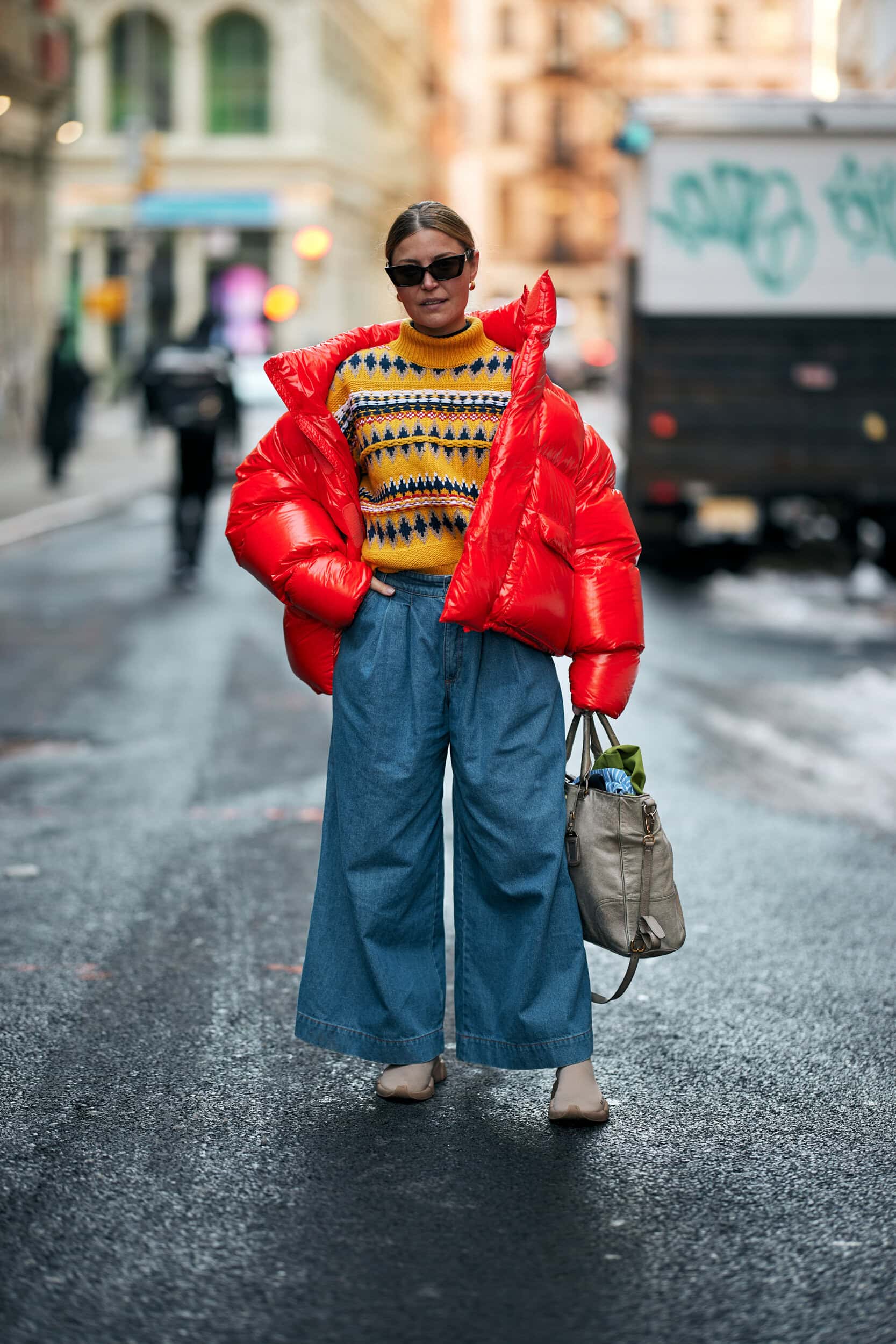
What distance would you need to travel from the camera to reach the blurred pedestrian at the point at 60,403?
896 inches

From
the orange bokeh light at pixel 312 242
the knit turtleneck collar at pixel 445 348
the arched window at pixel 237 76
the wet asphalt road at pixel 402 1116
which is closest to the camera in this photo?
the wet asphalt road at pixel 402 1116

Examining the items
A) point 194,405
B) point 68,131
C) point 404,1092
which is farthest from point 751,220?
point 68,131

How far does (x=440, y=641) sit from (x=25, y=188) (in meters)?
28.4

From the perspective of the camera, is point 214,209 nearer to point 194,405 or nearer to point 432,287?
point 194,405

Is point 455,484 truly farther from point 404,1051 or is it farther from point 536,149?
point 536,149

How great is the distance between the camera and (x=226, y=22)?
46500 mm

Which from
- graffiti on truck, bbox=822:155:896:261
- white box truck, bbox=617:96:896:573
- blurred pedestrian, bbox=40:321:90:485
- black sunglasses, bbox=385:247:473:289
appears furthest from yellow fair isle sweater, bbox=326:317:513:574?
blurred pedestrian, bbox=40:321:90:485

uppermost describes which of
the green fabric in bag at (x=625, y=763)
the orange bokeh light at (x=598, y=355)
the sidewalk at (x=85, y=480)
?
the green fabric in bag at (x=625, y=763)

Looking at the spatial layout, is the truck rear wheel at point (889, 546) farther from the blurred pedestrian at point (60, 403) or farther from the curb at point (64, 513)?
the blurred pedestrian at point (60, 403)

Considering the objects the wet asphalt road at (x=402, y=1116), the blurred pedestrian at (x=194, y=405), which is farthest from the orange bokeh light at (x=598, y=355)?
the wet asphalt road at (x=402, y=1116)

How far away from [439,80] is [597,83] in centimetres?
1194

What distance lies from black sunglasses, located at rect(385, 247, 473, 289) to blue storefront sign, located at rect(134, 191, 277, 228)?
44.8 metres

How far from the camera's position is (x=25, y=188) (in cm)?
3047

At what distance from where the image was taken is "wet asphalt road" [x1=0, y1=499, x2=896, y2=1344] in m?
3.12
